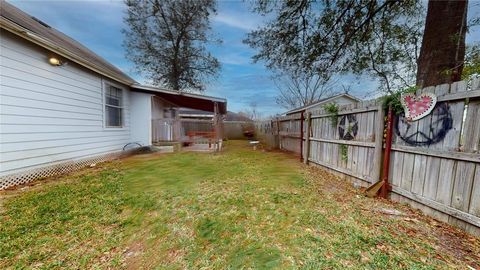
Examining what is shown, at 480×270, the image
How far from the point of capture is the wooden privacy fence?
2.50 meters

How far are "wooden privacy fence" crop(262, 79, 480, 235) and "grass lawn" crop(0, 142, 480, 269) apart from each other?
27cm

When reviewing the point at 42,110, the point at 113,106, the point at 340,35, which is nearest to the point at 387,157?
the point at 340,35

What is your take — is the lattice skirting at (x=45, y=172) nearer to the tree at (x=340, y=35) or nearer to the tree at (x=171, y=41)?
the tree at (x=340, y=35)

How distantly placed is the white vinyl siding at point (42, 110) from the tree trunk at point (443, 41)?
28.2 ft

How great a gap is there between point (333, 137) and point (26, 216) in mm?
6406

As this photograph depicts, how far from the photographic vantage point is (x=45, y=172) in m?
5.17

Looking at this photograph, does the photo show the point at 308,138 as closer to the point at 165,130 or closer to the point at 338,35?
the point at 338,35

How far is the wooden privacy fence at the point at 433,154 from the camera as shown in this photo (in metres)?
2.50

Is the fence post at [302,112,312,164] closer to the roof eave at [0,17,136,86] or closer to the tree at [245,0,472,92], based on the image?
the tree at [245,0,472,92]

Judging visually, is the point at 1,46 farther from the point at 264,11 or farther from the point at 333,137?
the point at 333,137

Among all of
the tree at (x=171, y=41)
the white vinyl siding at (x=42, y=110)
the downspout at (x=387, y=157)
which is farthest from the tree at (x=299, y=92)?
the downspout at (x=387, y=157)

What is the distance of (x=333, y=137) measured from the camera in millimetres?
5777

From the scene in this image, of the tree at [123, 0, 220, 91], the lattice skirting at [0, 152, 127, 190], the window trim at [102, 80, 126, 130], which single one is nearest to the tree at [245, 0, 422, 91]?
the window trim at [102, 80, 126, 130]

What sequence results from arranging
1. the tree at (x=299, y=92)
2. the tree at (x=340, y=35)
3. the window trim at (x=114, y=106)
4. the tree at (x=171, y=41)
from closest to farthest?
the tree at (x=340, y=35) < the window trim at (x=114, y=106) < the tree at (x=171, y=41) < the tree at (x=299, y=92)
